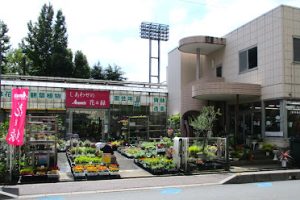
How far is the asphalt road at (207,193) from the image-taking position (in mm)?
10070

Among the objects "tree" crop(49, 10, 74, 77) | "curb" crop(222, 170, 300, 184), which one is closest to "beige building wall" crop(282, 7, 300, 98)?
"curb" crop(222, 170, 300, 184)

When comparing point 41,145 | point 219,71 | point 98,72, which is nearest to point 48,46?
point 98,72

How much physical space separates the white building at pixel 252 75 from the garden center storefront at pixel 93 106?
2.72 metres

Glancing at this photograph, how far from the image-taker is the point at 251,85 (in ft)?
71.9

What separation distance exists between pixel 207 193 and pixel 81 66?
41.1 m

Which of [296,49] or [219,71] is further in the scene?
[219,71]

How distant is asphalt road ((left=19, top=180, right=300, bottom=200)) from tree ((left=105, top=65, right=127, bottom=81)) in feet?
145

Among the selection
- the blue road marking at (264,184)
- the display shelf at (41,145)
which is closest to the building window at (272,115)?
the blue road marking at (264,184)

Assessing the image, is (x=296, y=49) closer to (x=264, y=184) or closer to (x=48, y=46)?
(x=264, y=184)

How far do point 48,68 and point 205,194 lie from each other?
1614 inches

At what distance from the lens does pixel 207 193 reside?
10.9m

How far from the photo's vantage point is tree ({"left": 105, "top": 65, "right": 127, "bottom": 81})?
55438 millimetres

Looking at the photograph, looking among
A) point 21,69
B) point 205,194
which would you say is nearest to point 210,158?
point 205,194

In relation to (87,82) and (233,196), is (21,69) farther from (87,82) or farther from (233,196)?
(233,196)
